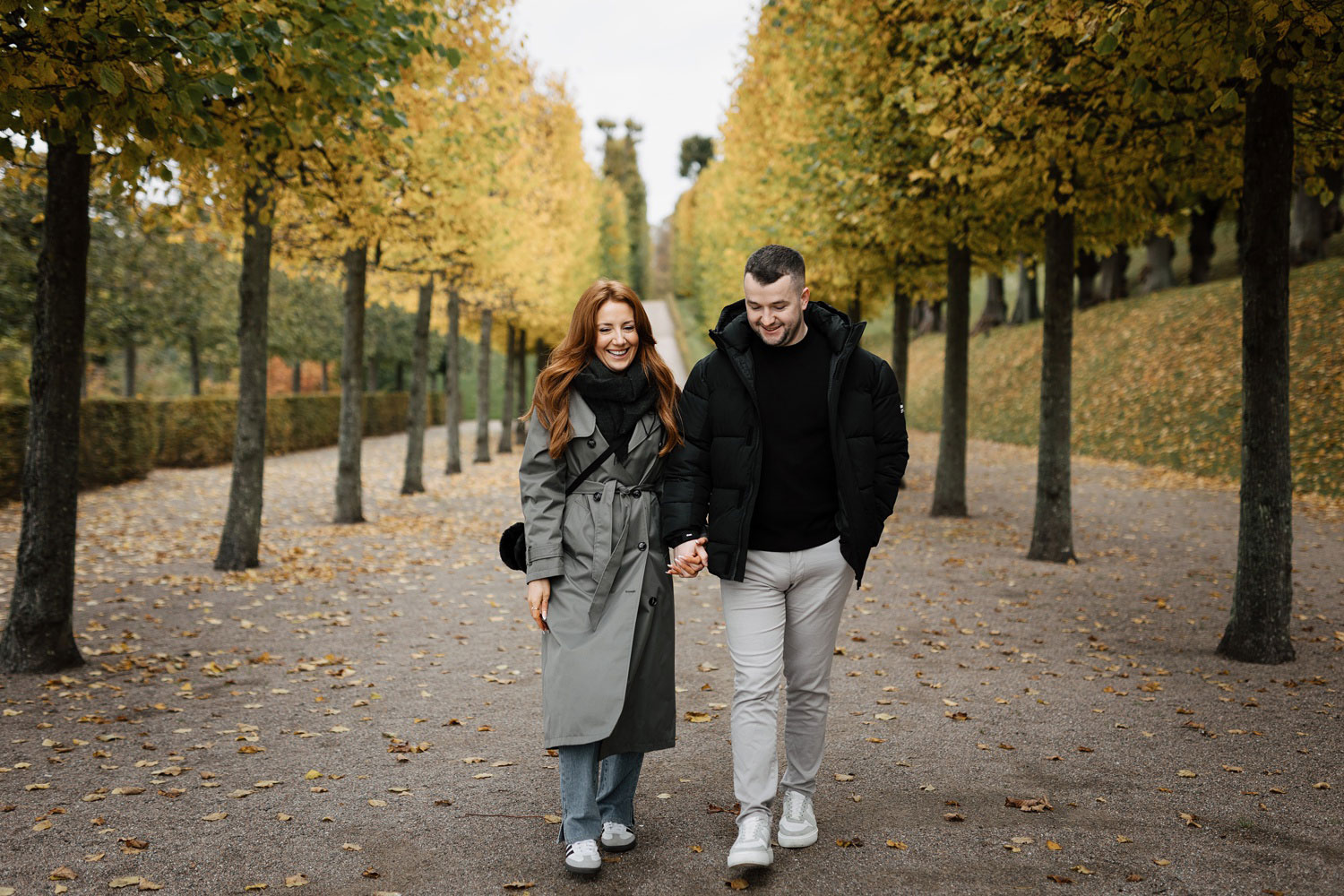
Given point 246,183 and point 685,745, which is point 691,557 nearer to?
point 685,745

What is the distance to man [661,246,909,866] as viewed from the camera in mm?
3410

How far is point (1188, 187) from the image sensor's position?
9.02 metres

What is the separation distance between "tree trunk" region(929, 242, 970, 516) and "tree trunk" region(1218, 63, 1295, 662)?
645 cm

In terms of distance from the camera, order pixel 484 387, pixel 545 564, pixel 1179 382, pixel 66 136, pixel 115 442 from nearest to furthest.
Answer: pixel 545 564 → pixel 66 136 → pixel 115 442 → pixel 1179 382 → pixel 484 387

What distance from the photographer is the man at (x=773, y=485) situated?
3.41 meters

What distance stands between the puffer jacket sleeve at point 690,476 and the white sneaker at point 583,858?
1.10 meters

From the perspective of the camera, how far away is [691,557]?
11.0ft

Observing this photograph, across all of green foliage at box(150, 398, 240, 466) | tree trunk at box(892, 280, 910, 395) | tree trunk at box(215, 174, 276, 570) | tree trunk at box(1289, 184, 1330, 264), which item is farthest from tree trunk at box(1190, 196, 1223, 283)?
green foliage at box(150, 398, 240, 466)

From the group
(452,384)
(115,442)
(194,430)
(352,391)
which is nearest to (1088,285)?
(452,384)

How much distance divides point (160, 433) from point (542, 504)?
20.2m

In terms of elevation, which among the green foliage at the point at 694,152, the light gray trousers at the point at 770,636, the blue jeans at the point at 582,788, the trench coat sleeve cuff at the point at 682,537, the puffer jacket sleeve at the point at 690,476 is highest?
the green foliage at the point at 694,152

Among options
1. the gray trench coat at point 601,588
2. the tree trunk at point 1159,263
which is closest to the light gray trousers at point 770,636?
the gray trench coat at point 601,588

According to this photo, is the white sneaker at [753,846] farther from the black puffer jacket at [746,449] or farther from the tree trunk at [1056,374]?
the tree trunk at [1056,374]

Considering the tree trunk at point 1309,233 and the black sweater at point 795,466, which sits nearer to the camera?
the black sweater at point 795,466
